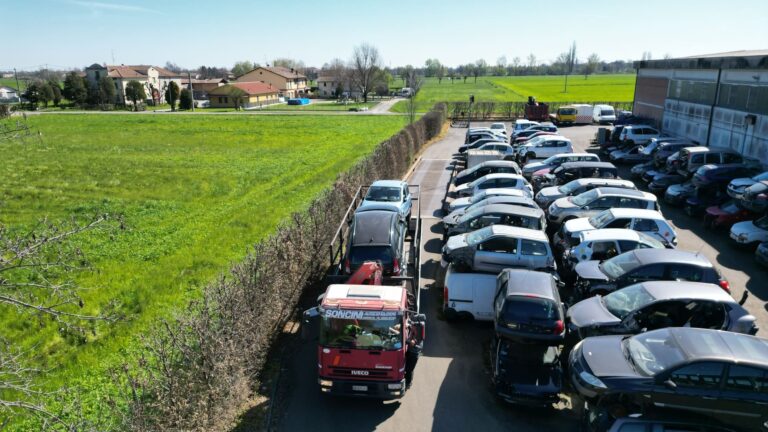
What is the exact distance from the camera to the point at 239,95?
8562 cm

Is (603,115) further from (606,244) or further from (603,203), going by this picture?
(606,244)

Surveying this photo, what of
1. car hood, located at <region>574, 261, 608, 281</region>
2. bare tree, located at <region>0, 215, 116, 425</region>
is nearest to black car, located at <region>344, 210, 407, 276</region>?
car hood, located at <region>574, 261, 608, 281</region>

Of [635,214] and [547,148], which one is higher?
[547,148]

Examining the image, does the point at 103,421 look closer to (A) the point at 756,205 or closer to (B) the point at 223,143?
(A) the point at 756,205

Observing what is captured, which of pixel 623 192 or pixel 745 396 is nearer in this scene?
pixel 745 396

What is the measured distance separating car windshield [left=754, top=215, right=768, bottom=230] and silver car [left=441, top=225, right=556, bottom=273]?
26.3 ft

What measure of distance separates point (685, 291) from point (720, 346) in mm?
2261

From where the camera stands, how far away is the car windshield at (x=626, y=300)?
981 centimetres

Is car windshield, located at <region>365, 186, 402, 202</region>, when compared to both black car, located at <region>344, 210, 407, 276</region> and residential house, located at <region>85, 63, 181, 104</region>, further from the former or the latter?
residential house, located at <region>85, 63, 181, 104</region>

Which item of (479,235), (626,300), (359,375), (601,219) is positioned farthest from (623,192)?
(359,375)

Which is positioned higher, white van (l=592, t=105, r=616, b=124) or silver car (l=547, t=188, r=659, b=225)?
white van (l=592, t=105, r=616, b=124)

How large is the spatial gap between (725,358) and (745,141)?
21.0 meters

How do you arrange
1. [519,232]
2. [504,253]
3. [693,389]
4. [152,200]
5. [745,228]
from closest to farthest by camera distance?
[693,389], [504,253], [519,232], [745,228], [152,200]

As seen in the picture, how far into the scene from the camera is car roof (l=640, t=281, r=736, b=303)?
9672 mm
